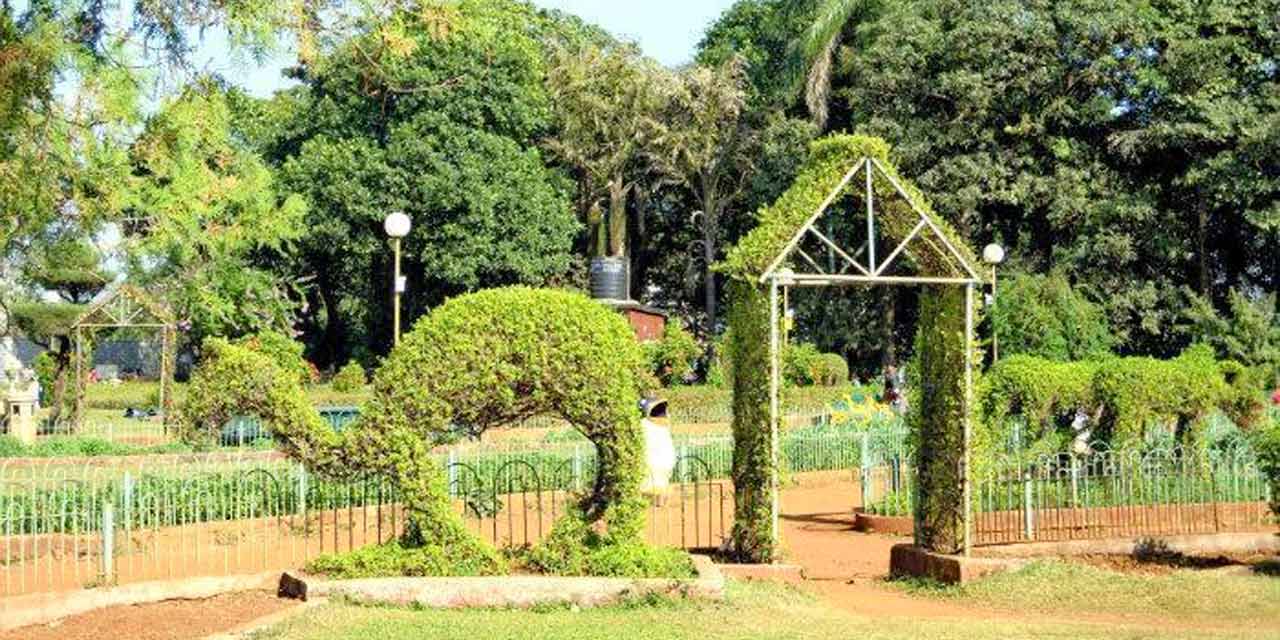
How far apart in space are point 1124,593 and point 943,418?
2.38m

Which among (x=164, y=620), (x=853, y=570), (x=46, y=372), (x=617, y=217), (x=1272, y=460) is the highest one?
(x=617, y=217)

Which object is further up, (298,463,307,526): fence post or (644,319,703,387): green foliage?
(644,319,703,387): green foliage

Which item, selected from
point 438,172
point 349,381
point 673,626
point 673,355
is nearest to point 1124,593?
point 673,626

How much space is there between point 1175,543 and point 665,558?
18.2 feet

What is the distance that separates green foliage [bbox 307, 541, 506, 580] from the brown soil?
0.50m

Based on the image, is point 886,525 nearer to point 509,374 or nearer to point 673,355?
point 509,374

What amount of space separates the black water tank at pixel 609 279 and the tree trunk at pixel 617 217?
8307 mm

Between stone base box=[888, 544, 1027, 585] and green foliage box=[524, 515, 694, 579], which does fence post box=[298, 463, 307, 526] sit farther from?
stone base box=[888, 544, 1027, 585]

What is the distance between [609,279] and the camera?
40.4 m

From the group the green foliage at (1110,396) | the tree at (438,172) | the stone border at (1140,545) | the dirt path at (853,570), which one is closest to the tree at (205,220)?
the tree at (438,172)

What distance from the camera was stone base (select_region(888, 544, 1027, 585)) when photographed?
13117mm

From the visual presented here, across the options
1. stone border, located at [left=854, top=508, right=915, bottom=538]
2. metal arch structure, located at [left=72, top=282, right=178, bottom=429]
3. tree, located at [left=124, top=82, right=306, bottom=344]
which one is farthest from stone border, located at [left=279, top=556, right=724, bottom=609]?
metal arch structure, located at [left=72, top=282, right=178, bottom=429]

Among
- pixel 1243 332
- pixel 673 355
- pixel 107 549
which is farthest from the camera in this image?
pixel 673 355

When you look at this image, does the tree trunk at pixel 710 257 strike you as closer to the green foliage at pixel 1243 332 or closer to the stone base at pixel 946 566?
the green foliage at pixel 1243 332
